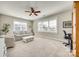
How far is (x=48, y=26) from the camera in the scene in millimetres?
9758

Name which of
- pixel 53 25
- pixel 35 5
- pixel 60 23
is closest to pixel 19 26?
pixel 53 25

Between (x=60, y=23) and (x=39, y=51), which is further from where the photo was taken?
(x=60, y=23)

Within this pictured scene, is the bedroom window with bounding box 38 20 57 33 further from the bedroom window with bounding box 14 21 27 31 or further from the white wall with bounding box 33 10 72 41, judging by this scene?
the bedroom window with bounding box 14 21 27 31

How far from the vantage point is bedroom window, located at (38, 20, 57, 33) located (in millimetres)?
8844

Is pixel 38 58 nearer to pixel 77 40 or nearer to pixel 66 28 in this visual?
pixel 77 40

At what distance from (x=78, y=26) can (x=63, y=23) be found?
4145 millimetres

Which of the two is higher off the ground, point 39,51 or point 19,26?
point 19,26

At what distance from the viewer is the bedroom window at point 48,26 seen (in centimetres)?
884

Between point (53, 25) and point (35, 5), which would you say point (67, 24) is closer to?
point (53, 25)

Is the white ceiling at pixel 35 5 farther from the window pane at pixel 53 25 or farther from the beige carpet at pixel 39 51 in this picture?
the window pane at pixel 53 25

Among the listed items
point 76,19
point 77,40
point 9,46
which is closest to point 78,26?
point 76,19

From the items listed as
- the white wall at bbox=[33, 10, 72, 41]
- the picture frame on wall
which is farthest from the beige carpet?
the white wall at bbox=[33, 10, 72, 41]

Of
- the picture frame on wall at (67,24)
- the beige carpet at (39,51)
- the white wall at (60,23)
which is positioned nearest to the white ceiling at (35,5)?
the white wall at (60,23)

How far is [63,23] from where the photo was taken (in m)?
7.60
